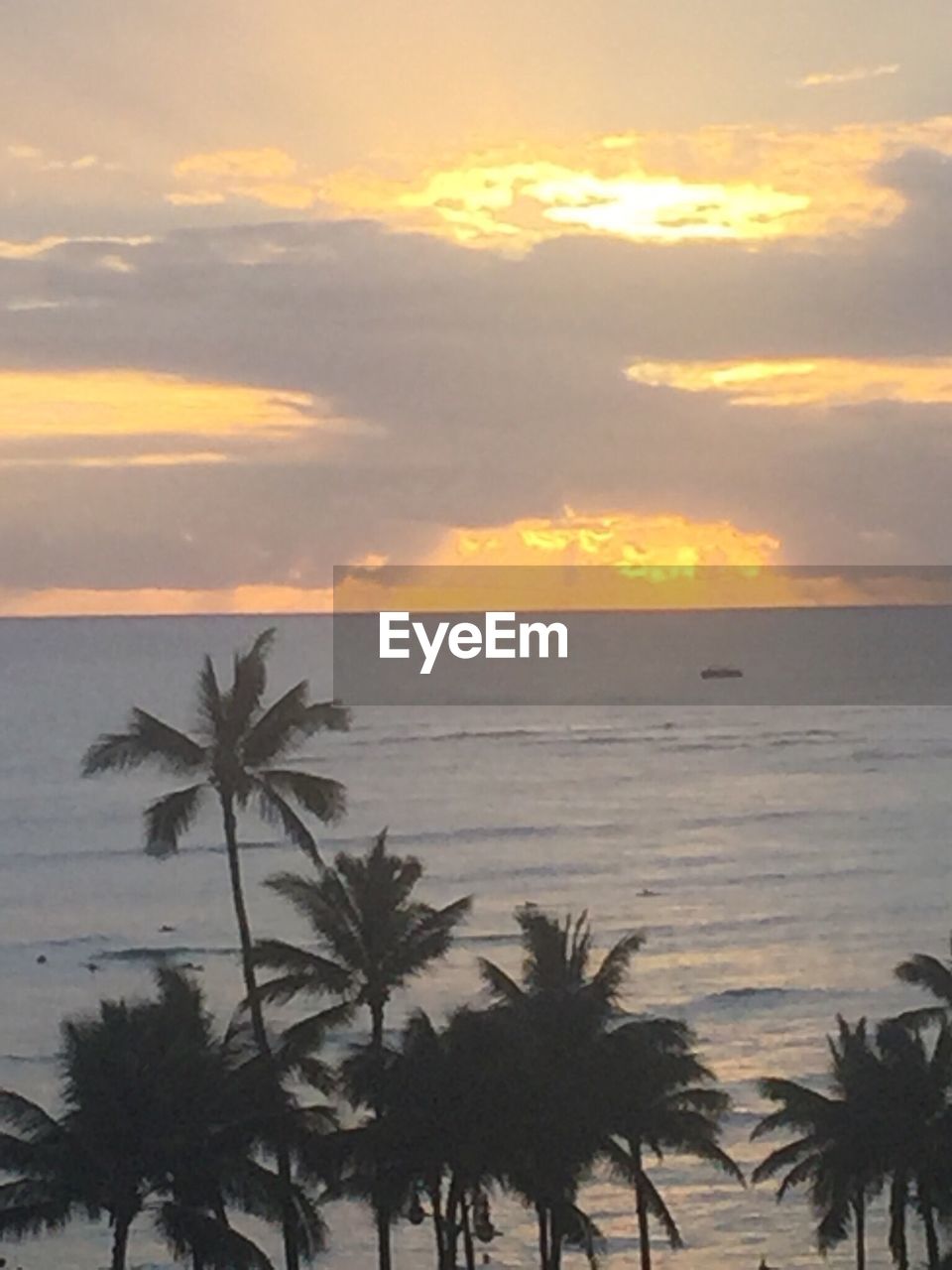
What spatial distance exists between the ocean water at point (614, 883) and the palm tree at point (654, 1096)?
13.0m

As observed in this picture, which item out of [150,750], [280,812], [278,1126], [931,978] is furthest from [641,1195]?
[150,750]

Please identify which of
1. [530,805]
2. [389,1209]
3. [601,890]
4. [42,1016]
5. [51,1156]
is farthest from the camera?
[530,805]

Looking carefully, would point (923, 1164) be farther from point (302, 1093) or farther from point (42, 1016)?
point (42, 1016)

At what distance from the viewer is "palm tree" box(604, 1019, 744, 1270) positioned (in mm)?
34312

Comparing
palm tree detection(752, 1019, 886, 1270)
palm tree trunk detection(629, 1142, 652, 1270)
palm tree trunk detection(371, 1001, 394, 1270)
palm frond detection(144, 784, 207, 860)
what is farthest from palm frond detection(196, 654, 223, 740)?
palm tree detection(752, 1019, 886, 1270)

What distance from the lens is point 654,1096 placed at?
3531cm

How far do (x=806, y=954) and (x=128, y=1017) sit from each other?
196 feet

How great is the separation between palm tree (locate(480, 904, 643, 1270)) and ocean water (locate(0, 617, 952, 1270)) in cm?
1627

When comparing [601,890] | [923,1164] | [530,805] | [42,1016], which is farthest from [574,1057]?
[530,805]

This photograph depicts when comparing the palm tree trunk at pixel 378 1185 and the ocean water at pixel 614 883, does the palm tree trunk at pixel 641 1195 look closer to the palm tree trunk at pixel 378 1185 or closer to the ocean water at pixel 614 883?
the palm tree trunk at pixel 378 1185

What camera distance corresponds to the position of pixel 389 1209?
3359cm

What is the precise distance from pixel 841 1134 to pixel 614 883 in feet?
231

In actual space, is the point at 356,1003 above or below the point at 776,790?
below

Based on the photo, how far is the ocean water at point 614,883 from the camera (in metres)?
54.8
